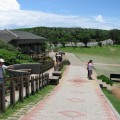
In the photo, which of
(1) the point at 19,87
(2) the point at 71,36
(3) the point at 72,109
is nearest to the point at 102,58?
(1) the point at 19,87

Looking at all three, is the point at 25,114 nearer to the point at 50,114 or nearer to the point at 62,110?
the point at 50,114

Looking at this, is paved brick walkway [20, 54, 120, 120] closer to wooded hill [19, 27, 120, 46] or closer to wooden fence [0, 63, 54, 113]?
wooden fence [0, 63, 54, 113]

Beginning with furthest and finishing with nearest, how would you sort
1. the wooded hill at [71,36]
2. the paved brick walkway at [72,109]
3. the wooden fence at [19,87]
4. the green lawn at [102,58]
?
the wooded hill at [71,36] < the green lawn at [102,58] < the paved brick walkway at [72,109] < the wooden fence at [19,87]

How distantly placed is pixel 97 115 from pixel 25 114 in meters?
2.47

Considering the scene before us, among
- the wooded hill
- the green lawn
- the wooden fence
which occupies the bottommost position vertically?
the green lawn

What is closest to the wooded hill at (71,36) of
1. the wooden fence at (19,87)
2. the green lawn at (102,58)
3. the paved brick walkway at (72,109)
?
the green lawn at (102,58)

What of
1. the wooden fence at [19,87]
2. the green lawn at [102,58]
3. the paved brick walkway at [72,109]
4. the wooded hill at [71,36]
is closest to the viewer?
the wooden fence at [19,87]

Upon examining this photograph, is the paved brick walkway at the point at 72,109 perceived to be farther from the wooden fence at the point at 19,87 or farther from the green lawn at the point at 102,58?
the green lawn at the point at 102,58

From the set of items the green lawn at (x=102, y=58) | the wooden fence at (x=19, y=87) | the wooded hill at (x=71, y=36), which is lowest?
the green lawn at (x=102, y=58)

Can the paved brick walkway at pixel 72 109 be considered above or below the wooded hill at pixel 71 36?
below

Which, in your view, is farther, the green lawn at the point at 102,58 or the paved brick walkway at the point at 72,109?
the green lawn at the point at 102,58

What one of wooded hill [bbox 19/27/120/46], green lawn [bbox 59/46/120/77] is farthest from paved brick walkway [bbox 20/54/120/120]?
wooded hill [bbox 19/27/120/46]

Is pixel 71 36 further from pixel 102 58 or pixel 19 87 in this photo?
pixel 19 87

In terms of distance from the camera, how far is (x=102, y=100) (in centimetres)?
1689
